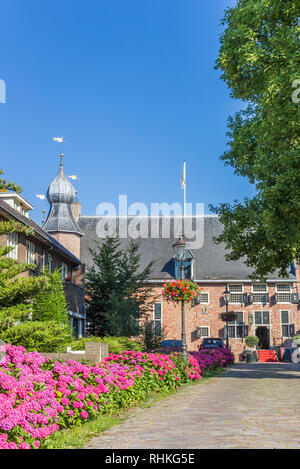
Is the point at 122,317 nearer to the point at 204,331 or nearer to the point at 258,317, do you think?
the point at 204,331

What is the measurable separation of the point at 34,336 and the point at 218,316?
3138 cm

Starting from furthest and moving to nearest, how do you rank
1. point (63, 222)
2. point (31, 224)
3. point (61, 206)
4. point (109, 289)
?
1. point (61, 206)
2. point (63, 222)
3. point (109, 289)
4. point (31, 224)

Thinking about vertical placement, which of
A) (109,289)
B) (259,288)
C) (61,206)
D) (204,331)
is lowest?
(204,331)

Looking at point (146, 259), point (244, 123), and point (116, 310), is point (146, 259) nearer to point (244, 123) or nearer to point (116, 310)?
point (116, 310)

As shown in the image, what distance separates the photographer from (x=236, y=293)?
46.2 m

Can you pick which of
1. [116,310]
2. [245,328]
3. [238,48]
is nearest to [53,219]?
[116,310]

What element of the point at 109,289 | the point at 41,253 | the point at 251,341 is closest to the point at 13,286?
the point at 41,253

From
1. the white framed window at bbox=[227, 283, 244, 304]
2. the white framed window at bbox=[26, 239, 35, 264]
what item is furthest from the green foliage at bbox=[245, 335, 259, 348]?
the white framed window at bbox=[26, 239, 35, 264]

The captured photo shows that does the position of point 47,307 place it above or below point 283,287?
below

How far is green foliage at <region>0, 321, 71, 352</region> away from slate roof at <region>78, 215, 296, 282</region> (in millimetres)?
28820

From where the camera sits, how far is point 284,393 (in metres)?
14.1

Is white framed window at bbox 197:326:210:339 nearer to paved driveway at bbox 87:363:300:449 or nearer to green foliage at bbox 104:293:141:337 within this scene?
green foliage at bbox 104:293:141:337

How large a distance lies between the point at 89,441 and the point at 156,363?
750cm

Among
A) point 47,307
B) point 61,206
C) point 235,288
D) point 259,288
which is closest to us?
point 47,307
